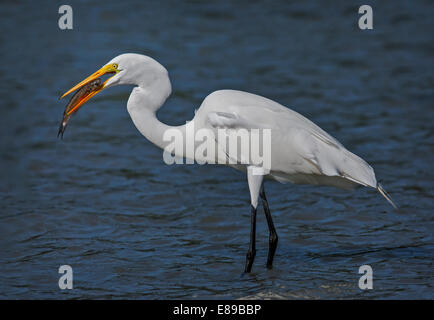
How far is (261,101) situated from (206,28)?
8.26 metres

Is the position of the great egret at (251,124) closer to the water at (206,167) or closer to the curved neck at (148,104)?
the curved neck at (148,104)

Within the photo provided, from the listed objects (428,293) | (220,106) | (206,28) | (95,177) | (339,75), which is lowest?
(428,293)

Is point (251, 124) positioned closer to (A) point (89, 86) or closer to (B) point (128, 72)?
(B) point (128, 72)

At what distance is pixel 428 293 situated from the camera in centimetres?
629

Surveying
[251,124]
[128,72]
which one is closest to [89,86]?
[128,72]

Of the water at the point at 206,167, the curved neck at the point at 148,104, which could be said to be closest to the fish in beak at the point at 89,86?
the curved neck at the point at 148,104

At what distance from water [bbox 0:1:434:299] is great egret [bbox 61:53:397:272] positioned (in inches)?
28.8

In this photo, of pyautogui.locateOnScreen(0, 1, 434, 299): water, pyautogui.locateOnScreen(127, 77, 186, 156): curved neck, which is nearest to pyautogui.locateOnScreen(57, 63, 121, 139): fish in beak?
pyautogui.locateOnScreen(127, 77, 186, 156): curved neck

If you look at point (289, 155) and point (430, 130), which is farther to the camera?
point (430, 130)

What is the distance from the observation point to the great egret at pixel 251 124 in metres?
6.43

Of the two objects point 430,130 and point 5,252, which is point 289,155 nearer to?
point 5,252

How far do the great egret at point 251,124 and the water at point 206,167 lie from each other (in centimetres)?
73

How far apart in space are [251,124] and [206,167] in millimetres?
3156

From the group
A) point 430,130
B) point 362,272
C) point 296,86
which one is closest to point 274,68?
point 296,86
